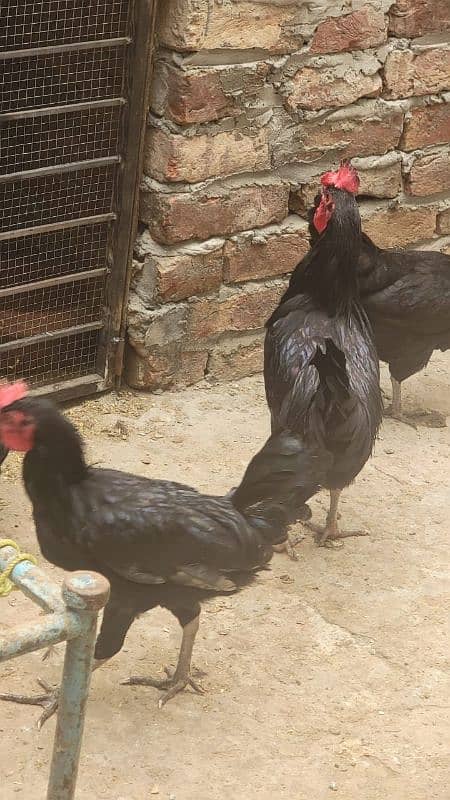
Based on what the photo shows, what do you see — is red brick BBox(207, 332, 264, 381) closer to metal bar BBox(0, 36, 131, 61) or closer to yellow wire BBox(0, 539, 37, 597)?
metal bar BBox(0, 36, 131, 61)

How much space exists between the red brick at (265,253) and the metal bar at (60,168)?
2.52 feet

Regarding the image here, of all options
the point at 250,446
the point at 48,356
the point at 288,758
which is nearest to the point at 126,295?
the point at 48,356

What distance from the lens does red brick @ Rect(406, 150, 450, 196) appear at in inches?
252

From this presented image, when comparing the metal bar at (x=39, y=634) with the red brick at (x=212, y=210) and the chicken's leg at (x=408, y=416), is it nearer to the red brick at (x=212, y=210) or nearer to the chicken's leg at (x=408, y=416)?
the red brick at (x=212, y=210)

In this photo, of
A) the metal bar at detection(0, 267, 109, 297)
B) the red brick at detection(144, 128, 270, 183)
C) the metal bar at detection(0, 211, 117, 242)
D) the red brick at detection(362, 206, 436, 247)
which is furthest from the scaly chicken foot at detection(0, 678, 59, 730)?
the red brick at detection(362, 206, 436, 247)

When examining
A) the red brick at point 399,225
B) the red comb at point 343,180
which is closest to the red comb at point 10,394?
the red comb at point 343,180

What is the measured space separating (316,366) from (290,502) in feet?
2.59

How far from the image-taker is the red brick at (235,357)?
619 centimetres

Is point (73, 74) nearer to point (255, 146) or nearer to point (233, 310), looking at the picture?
point (255, 146)

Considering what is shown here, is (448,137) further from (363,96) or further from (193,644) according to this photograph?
(193,644)

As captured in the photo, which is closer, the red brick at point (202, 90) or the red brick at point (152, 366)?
the red brick at point (202, 90)

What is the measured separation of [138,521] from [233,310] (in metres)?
2.44

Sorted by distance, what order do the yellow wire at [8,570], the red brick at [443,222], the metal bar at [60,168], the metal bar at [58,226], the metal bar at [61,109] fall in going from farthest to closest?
the red brick at [443,222], the metal bar at [58,226], the metal bar at [60,168], the metal bar at [61,109], the yellow wire at [8,570]

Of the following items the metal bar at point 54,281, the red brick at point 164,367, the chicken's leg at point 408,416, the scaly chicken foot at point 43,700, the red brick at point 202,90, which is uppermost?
the red brick at point 202,90
